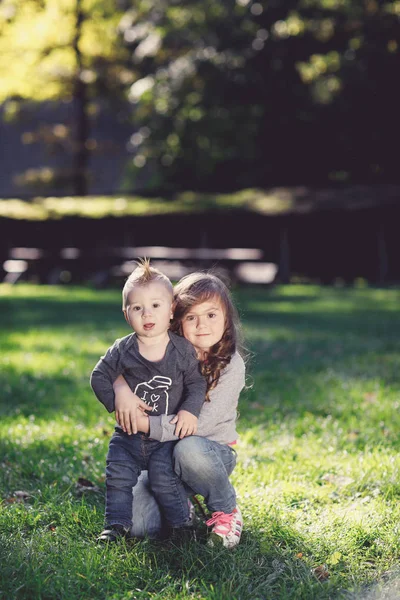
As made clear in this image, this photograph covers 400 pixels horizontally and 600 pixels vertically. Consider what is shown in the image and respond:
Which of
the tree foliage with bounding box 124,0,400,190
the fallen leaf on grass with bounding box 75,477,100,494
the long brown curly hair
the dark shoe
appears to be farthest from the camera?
the tree foliage with bounding box 124,0,400,190

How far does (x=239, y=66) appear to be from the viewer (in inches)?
1048

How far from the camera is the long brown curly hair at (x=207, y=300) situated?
3.53 m

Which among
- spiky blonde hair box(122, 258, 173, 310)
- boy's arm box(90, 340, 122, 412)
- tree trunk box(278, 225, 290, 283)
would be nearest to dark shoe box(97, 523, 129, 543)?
boy's arm box(90, 340, 122, 412)

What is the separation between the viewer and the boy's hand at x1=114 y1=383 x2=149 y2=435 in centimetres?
332

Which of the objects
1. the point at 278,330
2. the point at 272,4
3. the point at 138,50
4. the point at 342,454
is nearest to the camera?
the point at 342,454

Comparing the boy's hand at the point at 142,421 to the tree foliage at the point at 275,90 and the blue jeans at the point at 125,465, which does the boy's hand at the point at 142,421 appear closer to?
the blue jeans at the point at 125,465

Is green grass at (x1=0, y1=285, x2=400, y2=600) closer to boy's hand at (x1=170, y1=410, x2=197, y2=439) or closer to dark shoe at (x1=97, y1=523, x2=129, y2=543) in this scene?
dark shoe at (x1=97, y1=523, x2=129, y2=543)

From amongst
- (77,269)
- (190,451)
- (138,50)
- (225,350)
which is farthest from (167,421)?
(138,50)

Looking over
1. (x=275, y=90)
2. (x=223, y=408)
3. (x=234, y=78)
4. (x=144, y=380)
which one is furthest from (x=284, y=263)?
(x=144, y=380)

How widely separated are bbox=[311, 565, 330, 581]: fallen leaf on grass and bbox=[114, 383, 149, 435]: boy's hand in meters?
0.95

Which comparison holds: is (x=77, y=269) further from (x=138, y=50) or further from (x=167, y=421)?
(x=167, y=421)

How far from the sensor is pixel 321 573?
3051 mm

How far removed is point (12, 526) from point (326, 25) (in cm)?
2577

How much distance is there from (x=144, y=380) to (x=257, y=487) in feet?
3.53
